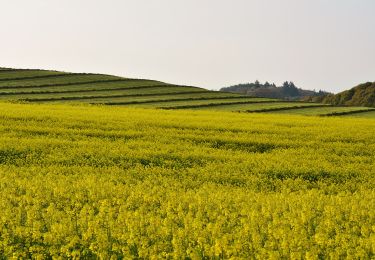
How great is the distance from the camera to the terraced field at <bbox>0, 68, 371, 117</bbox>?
158ft

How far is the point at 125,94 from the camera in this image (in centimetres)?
5628

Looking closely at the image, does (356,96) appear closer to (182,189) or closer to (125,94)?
(125,94)

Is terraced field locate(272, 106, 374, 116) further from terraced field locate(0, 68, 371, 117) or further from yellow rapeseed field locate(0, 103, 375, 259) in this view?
yellow rapeseed field locate(0, 103, 375, 259)

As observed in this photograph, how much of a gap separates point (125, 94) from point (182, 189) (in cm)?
4288

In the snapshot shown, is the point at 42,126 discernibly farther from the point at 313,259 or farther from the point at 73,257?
the point at 313,259

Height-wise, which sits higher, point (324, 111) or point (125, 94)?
point (125, 94)

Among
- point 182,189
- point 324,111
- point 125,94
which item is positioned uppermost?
point 125,94

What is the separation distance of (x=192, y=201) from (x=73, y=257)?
4.01 meters

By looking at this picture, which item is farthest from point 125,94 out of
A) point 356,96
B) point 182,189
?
point 356,96

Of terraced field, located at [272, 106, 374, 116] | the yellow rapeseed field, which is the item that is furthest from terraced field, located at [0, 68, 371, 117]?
the yellow rapeseed field

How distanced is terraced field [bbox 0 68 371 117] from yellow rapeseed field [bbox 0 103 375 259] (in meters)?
19.5

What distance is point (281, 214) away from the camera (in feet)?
36.7

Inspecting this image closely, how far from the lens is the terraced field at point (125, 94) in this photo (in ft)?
158

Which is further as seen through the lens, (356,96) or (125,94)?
(356,96)
